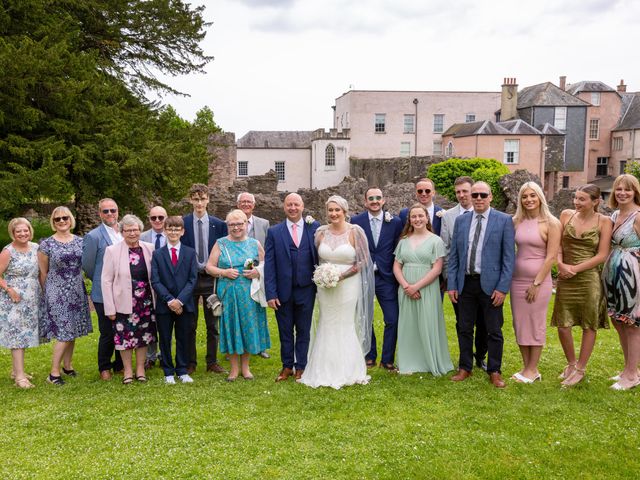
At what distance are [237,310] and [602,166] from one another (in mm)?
53191

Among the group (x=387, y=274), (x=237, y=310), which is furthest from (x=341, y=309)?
(x=237, y=310)

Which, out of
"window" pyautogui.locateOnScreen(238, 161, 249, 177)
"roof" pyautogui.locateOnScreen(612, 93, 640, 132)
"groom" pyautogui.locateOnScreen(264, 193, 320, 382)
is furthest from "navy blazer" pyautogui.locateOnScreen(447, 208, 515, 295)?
"window" pyautogui.locateOnScreen(238, 161, 249, 177)

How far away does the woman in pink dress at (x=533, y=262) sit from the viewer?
648 cm

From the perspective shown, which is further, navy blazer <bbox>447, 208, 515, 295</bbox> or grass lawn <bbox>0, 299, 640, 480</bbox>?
navy blazer <bbox>447, 208, 515, 295</bbox>

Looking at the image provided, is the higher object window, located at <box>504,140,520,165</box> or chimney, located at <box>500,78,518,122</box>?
chimney, located at <box>500,78,518,122</box>

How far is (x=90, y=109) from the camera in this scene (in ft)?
48.2

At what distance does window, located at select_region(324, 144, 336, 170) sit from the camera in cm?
5344

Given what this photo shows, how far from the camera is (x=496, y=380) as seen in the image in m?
6.77

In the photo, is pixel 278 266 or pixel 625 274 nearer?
pixel 625 274

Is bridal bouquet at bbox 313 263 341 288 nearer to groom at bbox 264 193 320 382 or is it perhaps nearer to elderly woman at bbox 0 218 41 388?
groom at bbox 264 193 320 382

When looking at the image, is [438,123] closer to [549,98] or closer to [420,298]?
[549,98]

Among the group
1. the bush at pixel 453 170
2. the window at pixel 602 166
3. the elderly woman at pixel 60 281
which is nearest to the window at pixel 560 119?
the window at pixel 602 166

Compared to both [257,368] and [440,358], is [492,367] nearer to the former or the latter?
[440,358]

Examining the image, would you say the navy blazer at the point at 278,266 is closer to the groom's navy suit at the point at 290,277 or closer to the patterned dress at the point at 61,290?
the groom's navy suit at the point at 290,277
